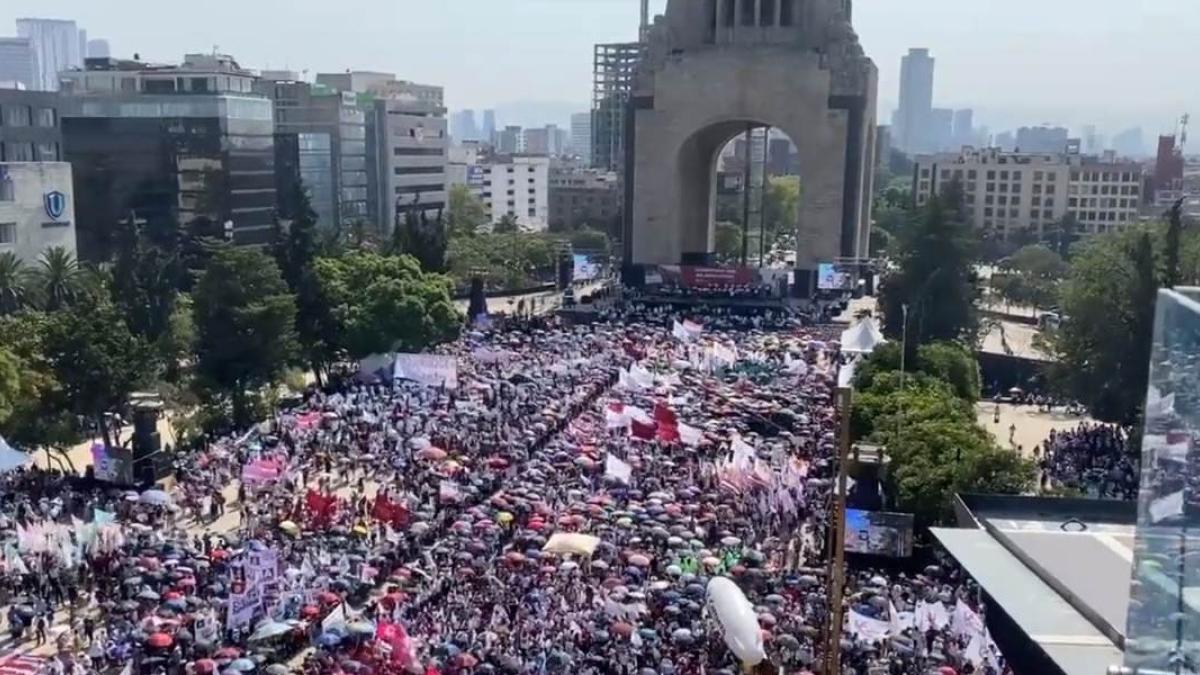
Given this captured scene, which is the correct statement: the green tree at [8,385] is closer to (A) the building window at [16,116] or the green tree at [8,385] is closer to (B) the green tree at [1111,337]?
(A) the building window at [16,116]

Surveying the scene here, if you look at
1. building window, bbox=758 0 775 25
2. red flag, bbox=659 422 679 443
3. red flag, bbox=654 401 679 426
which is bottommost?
red flag, bbox=659 422 679 443

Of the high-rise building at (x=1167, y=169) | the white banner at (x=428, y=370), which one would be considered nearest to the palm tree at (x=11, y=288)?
the white banner at (x=428, y=370)

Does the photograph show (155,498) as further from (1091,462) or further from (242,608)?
(1091,462)

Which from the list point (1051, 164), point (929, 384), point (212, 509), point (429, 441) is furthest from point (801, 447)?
point (1051, 164)

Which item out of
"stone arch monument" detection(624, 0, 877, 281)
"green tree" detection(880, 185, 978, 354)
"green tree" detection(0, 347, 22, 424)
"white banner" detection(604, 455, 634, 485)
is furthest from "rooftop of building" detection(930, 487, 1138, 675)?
"stone arch monument" detection(624, 0, 877, 281)

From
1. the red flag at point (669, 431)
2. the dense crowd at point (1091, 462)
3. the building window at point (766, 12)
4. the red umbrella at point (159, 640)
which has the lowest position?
the dense crowd at point (1091, 462)

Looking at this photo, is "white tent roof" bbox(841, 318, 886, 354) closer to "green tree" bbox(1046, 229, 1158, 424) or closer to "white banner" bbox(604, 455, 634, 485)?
"green tree" bbox(1046, 229, 1158, 424)

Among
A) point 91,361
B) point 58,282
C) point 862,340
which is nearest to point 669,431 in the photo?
point 862,340
